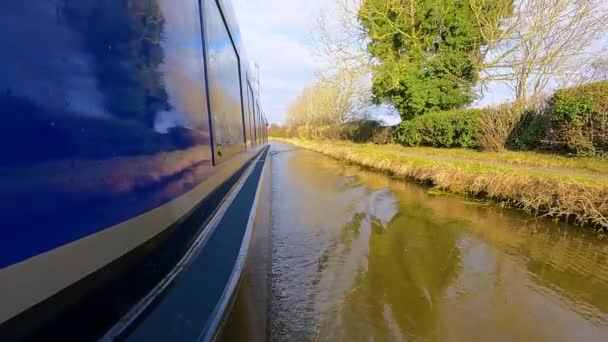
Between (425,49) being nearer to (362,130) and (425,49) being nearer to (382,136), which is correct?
(382,136)

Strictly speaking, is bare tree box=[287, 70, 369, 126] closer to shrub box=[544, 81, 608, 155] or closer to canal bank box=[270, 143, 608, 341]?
shrub box=[544, 81, 608, 155]

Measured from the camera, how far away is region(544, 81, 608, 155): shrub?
692cm

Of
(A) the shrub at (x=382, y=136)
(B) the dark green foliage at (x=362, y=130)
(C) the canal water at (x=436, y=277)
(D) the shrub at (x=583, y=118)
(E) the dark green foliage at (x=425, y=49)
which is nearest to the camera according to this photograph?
(C) the canal water at (x=436, y=277)

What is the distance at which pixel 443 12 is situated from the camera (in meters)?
14.0

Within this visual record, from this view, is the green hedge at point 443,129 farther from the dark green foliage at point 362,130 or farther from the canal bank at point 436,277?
the canal bank at point 436,277

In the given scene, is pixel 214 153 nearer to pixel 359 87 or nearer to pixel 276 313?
pixel 276 313

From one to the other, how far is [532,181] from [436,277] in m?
3.49

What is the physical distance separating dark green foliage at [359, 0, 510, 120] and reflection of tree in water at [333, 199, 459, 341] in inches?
444

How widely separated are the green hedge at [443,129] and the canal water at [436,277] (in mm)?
6362

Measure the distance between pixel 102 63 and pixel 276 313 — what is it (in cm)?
247

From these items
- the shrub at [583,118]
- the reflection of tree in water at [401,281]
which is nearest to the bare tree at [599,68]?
the shrub at [583,118]

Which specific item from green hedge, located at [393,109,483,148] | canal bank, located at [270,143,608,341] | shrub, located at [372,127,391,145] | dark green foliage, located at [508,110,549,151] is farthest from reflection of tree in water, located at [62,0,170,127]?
shrub, located at [372,127,391,145]

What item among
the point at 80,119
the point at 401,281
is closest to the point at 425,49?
the point at 401,281

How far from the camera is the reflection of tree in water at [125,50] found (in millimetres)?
848
